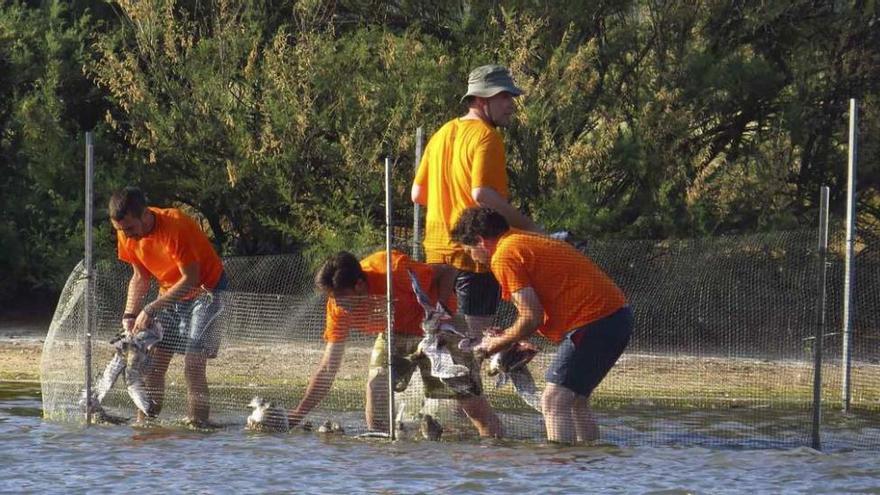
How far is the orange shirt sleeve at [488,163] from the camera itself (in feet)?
28.7

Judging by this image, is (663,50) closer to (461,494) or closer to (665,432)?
(665,432)

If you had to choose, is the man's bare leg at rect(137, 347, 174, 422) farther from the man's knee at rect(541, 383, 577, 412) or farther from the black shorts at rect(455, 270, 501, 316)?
the man's knee at rect(541, 383, 577, 412)

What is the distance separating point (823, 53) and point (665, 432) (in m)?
6.26

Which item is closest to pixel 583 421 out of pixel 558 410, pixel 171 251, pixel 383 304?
pixel 558 410

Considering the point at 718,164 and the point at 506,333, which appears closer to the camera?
the point at 506,333

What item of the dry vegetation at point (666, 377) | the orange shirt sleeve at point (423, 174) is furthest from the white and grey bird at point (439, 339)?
the dry vegetation at point (666, 377)

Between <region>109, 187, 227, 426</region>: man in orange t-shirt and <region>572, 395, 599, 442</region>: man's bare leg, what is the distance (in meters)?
2.45

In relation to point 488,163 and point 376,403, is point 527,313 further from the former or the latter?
point 376,403

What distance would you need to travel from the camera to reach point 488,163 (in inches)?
344

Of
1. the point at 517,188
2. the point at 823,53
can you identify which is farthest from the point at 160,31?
the point at 823,53

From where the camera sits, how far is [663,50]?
14508 mm

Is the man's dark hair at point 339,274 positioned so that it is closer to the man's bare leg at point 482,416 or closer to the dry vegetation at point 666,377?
the man's bare leg at point 482,416

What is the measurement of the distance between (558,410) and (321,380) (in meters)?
1.65

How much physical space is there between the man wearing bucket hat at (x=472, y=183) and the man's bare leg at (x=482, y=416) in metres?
0.46
